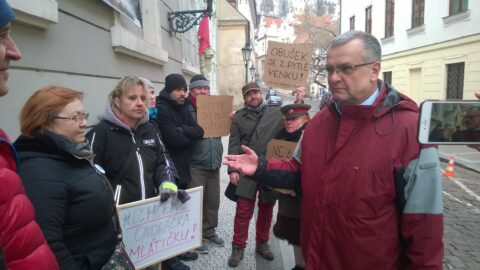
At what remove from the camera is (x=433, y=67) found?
14688 mm

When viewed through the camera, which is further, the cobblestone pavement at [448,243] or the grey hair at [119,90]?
the cobblestone pavement at [448,243]

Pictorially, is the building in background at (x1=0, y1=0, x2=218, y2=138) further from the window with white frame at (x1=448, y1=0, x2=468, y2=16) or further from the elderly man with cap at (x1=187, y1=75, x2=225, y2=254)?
the window with white frame at (x1=448, y1=0, x2=468, y2=16)

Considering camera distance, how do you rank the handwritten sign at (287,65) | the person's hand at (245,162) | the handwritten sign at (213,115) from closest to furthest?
the person's hand at (245,162) → the handwritten sign at (213,115) → the handwritten sign at (287,65)

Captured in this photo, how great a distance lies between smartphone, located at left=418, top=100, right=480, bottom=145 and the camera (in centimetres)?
149

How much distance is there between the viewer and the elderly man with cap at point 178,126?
3.47 metres

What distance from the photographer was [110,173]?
247 cm

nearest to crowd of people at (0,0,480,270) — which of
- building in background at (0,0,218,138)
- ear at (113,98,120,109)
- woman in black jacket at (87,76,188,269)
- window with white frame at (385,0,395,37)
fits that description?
woman in black jacket at (87,76,188,269)

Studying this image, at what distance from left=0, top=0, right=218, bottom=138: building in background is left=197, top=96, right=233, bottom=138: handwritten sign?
41.0 inches

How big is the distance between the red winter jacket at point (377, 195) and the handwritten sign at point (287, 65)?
225 centimetres

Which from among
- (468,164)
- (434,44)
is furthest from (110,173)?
(434,44)

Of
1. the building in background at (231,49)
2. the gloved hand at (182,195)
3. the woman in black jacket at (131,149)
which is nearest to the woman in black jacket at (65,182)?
the woman in black jacket at (131,149)

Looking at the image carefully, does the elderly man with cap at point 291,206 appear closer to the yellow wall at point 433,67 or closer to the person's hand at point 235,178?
the person's hand at point 235,178

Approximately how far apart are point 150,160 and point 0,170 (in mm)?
1495

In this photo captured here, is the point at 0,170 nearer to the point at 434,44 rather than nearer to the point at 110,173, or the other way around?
the point at 110,173
